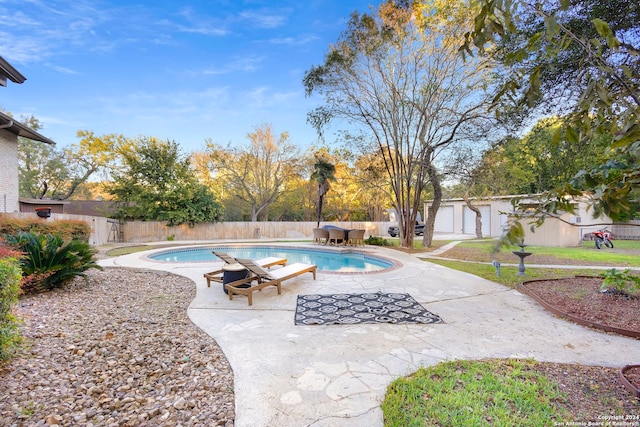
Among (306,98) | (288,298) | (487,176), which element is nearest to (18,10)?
(306,98)

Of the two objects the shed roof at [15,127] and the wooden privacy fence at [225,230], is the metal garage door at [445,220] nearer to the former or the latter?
the wooden privacy fence at [225,230]

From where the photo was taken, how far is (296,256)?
12.5m

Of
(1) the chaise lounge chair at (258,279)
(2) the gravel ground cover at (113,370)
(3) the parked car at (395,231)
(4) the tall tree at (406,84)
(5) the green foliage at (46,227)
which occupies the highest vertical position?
(4) the tall tree at (406,84)

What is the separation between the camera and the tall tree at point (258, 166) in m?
23.0

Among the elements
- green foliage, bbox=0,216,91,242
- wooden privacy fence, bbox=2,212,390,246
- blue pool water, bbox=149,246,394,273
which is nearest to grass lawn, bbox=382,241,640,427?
blue pool water, bbox=149,246,394,273

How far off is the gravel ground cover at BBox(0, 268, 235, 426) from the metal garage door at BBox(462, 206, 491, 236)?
20.2m

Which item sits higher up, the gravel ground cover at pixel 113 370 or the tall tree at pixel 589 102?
the tall tree at pixel 589 102

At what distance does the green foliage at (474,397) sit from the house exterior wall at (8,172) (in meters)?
14.8

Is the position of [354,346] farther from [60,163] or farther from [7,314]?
[60,163]

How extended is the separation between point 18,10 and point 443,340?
1128 centimetres

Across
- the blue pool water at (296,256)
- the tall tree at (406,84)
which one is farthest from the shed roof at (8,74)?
the tall tree at (406,84)

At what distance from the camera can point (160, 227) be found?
17.3 m

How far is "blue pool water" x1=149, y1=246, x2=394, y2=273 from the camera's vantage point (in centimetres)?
999

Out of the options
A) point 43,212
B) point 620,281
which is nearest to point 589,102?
point 620,281
